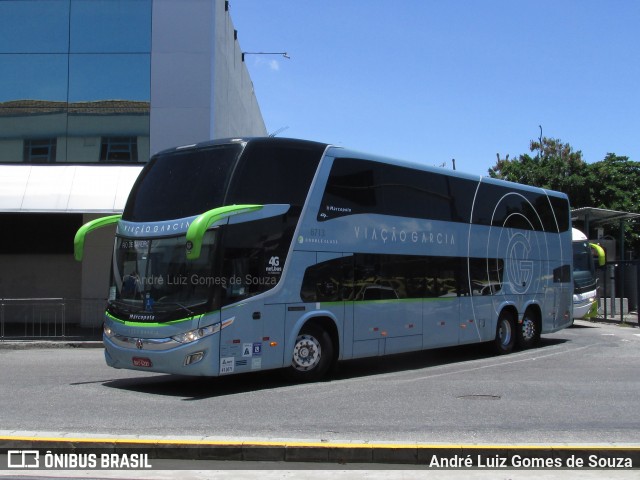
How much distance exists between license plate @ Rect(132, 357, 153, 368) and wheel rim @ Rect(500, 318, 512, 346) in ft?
31.0

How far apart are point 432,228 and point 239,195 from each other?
5114 mm

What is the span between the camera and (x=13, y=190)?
65.7 feet

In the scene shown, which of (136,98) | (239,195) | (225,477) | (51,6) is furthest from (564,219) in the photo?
(51,6)

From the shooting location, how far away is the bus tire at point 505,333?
667 inches

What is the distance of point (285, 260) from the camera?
1159 centimetres

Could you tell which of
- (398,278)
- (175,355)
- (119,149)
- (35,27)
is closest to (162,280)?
(175,355)

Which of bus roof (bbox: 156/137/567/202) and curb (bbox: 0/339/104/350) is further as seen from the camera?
curb (bbox: 0/339/104/350)

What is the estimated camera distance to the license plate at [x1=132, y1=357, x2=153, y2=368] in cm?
1088

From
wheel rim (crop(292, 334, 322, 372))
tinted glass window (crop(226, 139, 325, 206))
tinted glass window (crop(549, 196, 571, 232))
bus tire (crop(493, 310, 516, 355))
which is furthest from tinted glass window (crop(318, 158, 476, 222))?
tinted glass window (crop(549, 196, 571, 232))

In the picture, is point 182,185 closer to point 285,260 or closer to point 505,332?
point 285,260

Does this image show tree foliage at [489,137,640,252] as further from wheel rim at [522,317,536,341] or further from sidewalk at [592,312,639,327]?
wheel rim at [522,317,536,341]

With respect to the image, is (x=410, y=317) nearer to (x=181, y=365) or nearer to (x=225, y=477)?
(x=181, y=365)

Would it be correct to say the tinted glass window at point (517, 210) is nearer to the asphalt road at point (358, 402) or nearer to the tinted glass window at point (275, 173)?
the asphalt road at point (358, 402)

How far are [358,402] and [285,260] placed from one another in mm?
2724
